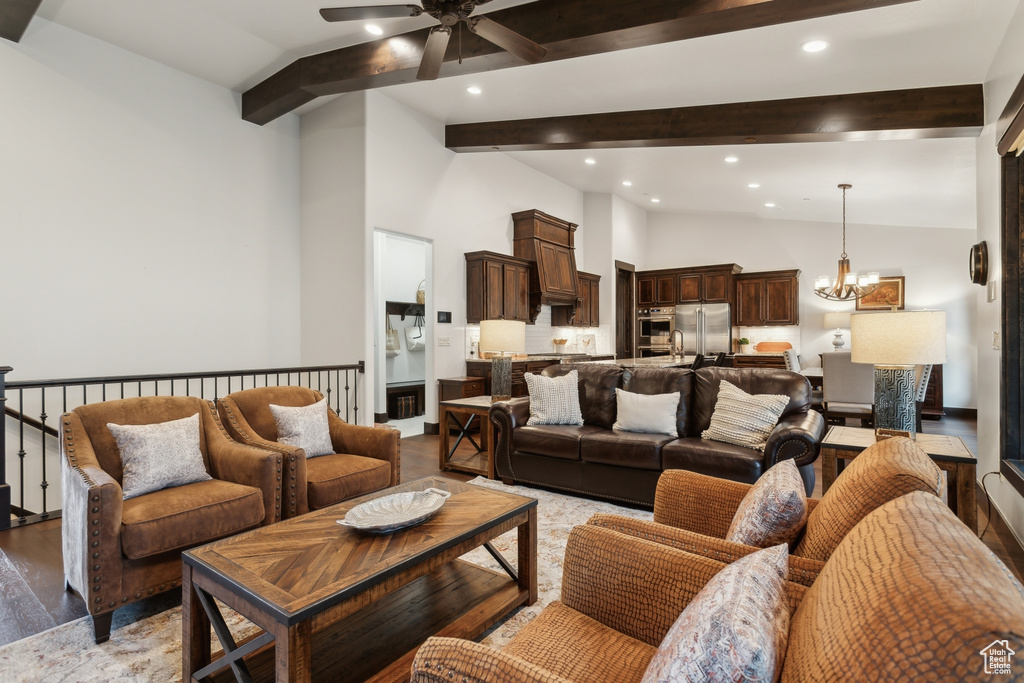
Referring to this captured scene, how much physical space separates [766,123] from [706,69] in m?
0.93

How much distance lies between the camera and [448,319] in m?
6.37

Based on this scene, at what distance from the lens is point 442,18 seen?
2855 mm

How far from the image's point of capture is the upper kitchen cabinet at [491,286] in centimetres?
661

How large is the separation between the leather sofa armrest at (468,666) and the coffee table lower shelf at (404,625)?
27.7 inches

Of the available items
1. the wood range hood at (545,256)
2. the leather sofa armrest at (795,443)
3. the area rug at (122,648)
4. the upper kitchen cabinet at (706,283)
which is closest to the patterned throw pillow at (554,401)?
the leather sofa armrest at (795,443)

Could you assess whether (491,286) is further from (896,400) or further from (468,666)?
(468,666)

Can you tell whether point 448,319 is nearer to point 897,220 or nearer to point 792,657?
point 792,657

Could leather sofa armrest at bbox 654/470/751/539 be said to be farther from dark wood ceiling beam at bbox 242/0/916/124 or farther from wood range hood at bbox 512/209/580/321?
wood range hood at bbox 512/209/580/321

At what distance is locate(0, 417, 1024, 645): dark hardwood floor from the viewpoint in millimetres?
2223

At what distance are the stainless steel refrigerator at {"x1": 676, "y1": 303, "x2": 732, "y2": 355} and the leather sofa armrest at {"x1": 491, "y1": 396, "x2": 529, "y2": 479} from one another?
20.9ft

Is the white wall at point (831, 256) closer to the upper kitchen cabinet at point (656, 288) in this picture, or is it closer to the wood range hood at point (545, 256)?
the upper kitchen cabinet at point (656, 288)

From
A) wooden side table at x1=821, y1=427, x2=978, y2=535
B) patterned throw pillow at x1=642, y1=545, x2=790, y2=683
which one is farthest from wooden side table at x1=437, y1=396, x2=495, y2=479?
patterned throw pillow at x1=642, y1=545, x2=790, y2=683

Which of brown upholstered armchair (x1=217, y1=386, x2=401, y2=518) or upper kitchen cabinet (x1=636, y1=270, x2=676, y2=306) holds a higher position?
upper kitchen cabinet (x1=636, y1=270, x2=676, y2=306)

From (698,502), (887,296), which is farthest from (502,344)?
(887,296)
